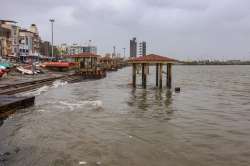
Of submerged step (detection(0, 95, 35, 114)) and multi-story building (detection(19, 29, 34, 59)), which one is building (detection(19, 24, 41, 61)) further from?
submerged step (detection(0, 95, 35, 114))

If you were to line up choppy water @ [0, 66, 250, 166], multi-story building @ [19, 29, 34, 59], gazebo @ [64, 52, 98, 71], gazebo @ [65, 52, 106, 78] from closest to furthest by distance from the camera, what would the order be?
choppy water @ [0, 66, 250, 166]
gazebo @ [65, 52, 106, 78]
gazebo @ [64, 52, 98, 71]
multi-story building @ [19, 29, 34, 59]

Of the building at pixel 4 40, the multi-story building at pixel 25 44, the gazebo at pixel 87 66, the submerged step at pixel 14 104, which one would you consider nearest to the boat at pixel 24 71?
the gazebo at pixel 87 66

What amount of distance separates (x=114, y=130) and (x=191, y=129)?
9.28 feet

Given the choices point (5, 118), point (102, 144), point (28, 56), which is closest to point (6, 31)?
point (28, 56)

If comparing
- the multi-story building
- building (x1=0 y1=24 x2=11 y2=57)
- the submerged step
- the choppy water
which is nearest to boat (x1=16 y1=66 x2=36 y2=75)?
building (x1=0 y1=24 x2=11 y2=57)

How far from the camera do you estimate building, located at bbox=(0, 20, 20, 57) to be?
248 feet

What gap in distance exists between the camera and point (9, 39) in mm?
78812

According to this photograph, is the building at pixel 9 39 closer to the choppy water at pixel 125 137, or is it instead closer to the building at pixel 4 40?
the building at pixel 4 40

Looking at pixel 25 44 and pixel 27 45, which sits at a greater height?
pixel 25 44

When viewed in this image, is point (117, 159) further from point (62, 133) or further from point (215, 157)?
point (62, 133)

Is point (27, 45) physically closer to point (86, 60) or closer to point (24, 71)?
point (86, 60)

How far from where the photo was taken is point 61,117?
45.8ft

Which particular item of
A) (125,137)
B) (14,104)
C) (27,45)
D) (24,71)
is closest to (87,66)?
(24,71)

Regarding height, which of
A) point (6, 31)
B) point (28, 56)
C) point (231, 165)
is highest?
point (6, 31)
